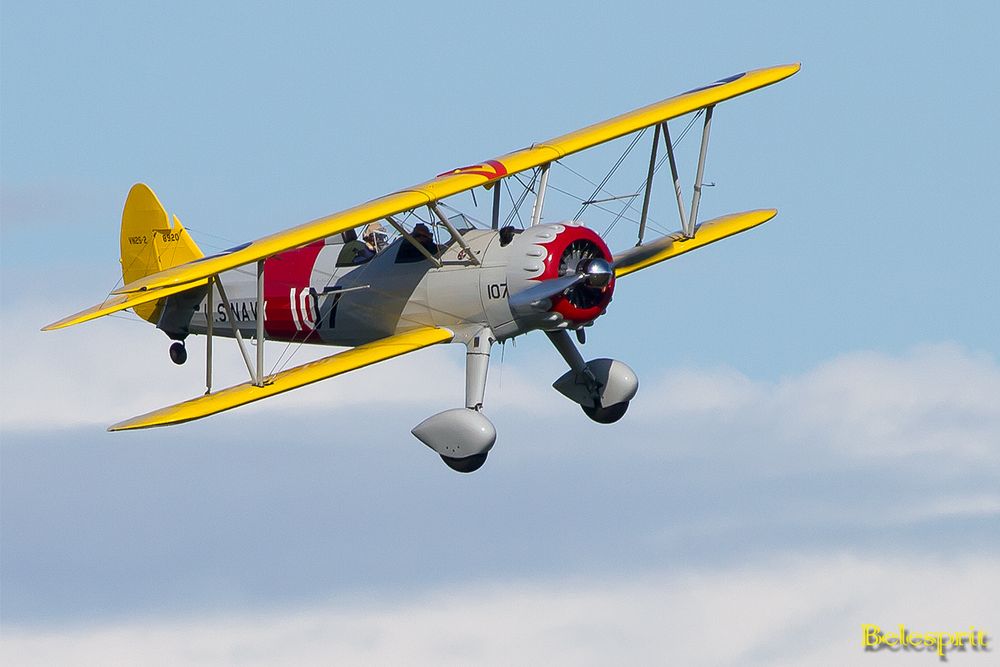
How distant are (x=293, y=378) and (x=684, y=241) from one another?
5.57 metres

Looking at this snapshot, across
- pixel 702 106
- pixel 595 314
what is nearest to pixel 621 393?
pixel 595 314

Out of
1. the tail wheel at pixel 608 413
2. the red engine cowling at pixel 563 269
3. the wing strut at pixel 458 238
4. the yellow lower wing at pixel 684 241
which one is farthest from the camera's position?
the yellow lower wing at pixel 684 241

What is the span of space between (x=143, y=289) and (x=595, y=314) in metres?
4.65

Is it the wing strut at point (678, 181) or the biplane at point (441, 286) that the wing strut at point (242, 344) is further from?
the wing strut at point (678, 181)

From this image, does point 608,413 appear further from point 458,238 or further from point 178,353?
point 178,353

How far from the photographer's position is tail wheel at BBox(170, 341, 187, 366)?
78.2 feet

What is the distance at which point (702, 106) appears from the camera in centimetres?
2294

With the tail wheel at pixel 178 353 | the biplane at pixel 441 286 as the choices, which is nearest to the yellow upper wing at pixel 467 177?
the biplane at pixel 441 286

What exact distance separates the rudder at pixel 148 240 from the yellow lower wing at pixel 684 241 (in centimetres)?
542

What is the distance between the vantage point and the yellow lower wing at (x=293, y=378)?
19.4 metres

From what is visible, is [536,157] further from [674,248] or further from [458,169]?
[674,248]

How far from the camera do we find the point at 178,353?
23.8 metres

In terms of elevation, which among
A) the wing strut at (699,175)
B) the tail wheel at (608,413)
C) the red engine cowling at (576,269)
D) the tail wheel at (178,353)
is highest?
the wing strut at (699,175)

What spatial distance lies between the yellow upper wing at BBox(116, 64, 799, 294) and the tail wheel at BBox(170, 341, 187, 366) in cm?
257
